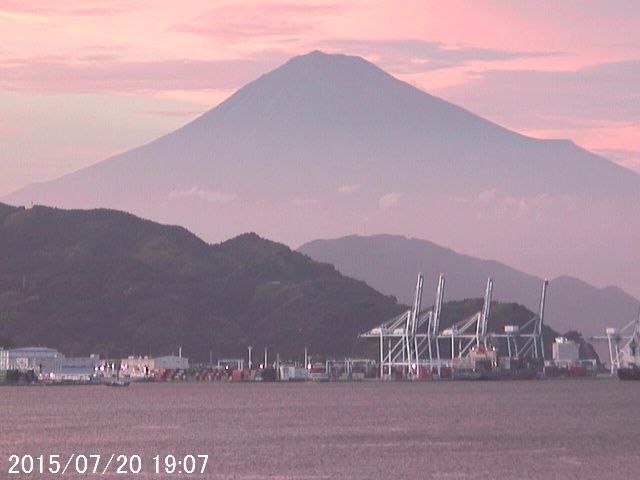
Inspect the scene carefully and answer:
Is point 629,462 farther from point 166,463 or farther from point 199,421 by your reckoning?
point 199,421

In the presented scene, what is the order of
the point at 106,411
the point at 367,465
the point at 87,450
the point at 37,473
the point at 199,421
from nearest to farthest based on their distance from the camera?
the point at 37,473 < the point at 367,465 < the point at 87,450 < the point at 199,421 < the point at 106,411

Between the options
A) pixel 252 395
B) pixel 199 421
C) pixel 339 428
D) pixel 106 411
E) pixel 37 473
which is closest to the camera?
pixel 37 473

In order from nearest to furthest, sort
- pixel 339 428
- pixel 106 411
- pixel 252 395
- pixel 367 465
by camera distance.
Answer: pixel 367 465 → pixel 339 428 → pixel 106 411 → pixel 252 395

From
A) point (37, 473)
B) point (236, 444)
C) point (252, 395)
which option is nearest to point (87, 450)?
point (236, 444)

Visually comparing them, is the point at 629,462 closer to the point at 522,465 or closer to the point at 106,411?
the point at 522,465

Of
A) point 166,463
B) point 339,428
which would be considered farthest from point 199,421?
point 166,463

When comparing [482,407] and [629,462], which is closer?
[629,462]
